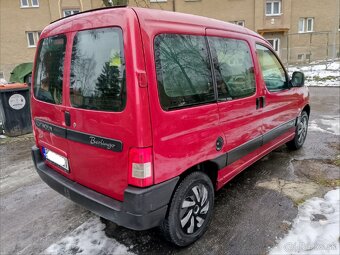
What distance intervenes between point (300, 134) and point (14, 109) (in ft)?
20.3

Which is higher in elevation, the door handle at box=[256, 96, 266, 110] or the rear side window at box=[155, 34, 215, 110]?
the rear side window at box=[155, 34, 215, 110]

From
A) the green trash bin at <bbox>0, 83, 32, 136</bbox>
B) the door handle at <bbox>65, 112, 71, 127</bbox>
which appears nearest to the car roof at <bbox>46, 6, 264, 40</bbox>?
the door handle at <bbox>65, 112, 71, 127</bbox>

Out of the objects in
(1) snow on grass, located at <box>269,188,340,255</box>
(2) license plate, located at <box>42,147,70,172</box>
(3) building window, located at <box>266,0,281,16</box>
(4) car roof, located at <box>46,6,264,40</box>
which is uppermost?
(3) building window, located at <box>266,0,281,16</box>

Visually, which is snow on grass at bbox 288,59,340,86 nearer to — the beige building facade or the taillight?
the beige building facade

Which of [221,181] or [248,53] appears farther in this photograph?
[248,53]

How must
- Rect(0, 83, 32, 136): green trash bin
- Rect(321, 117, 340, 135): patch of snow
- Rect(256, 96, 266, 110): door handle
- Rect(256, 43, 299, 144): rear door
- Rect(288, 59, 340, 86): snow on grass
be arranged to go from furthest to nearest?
Rect(288, 59, 340, 86): snow on grass < Rect(0, 83, 32, 136): green trash bin < Rect(321, 117, 340, 135): patch of snow < Rect(256, 43, 299, 144): rear door < Rect(256, 96, 266, 110): door handle

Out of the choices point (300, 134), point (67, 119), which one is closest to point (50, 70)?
point (67, 119)

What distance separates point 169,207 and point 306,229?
4.64ft

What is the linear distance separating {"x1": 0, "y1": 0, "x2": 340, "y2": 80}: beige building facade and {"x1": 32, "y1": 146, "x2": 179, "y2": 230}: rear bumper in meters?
21.0

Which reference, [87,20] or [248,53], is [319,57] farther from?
[87,20]

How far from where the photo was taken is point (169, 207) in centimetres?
239

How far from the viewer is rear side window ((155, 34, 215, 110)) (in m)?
2.22

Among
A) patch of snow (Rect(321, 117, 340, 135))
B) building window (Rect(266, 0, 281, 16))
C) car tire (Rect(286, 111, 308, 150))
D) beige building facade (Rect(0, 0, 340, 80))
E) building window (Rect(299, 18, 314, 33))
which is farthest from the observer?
building window (Rect(299, 18, 314, 33))

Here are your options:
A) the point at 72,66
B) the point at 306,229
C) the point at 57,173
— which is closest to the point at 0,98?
the point at 57,173
